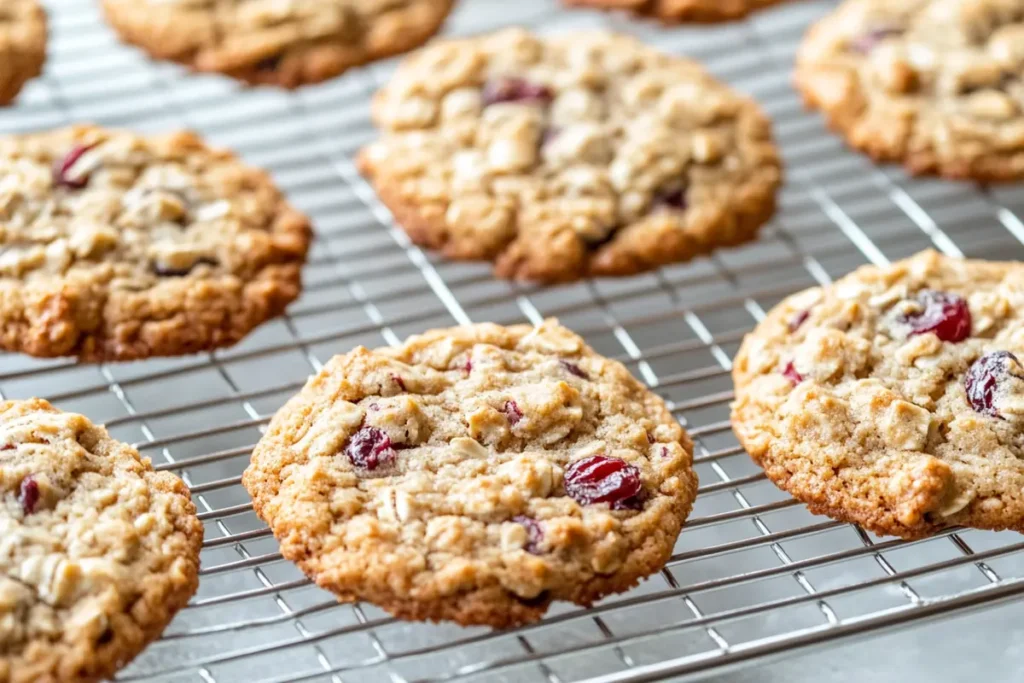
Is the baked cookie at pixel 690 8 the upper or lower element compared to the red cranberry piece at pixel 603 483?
upper

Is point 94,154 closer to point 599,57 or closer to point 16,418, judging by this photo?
point 16,418

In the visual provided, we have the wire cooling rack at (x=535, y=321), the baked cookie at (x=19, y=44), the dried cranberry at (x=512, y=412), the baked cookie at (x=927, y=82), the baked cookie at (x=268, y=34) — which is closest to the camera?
the wire cooling rack at (x=535, y=321)

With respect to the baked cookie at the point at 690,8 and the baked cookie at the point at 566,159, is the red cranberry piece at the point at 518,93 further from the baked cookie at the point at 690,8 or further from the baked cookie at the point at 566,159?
the baked cookie at the point at 690,8

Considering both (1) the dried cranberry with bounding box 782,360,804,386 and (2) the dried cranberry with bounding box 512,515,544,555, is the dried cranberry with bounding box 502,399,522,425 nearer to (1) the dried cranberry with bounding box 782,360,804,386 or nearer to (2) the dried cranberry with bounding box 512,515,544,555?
(2) the dried cranberry with bounding box 512,515,544,555

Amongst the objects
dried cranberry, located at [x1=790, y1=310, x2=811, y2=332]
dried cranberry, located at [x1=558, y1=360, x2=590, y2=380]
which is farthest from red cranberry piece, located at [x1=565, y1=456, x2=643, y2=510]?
dried cranberry, located at [x1=790, y1=310, x2=811, y2=332]

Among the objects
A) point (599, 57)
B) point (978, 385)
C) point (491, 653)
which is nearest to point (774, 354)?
point (978, 385)

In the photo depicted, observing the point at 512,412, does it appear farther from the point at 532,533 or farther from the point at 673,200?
the point at 673,200

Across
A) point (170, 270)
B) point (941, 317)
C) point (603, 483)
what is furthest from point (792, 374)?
point (170, 270)

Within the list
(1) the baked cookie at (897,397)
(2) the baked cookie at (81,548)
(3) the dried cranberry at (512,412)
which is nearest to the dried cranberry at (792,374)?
(1) the baked cookie at (897,397)
